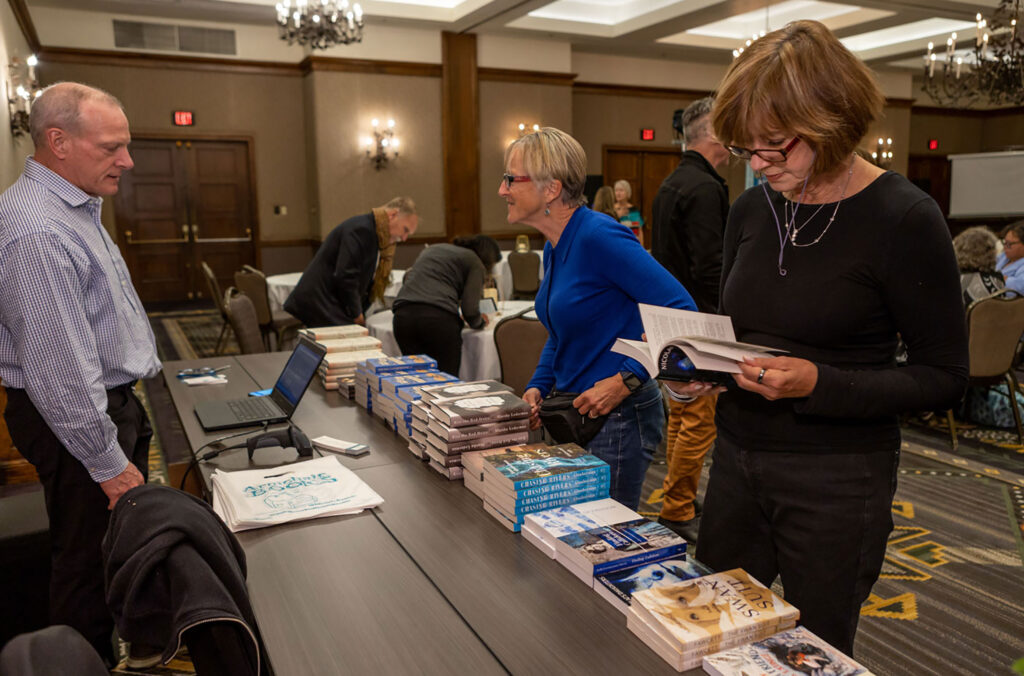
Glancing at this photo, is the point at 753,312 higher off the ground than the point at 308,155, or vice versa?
the point at 308,155

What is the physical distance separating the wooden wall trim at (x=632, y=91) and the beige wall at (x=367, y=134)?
2669 millimetres

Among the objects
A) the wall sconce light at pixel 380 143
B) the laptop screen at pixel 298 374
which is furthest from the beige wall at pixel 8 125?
the laptop screen at pixel 298 374

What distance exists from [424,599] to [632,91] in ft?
39.0

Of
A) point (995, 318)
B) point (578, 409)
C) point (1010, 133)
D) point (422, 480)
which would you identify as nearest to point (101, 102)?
point (422, 480)

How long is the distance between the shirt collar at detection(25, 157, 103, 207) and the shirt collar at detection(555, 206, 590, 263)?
126 cm

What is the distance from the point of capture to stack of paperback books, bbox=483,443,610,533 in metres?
1.57

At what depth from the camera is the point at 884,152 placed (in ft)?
43.5

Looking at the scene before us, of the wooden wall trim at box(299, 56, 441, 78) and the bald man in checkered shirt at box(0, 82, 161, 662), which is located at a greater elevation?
the wooden wall trim at box(299, 56, 441, 78)

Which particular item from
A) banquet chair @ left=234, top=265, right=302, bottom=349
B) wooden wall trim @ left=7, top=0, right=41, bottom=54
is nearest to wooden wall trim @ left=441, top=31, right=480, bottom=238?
banquet chair @ left=234, top=265, right=302, bottom=349

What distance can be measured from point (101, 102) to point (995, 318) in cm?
469

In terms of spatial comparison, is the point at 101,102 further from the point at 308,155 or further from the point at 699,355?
the point at 308,155

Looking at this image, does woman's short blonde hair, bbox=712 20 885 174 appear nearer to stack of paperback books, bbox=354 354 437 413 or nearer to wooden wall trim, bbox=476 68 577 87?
stack of paperback books, bbox=354 354 437 413

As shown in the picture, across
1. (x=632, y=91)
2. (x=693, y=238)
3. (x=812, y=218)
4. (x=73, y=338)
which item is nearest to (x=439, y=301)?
(x=693, y=238)

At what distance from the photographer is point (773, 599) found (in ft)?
3.95
